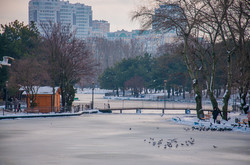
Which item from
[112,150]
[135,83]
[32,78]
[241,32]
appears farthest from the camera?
[135,83]

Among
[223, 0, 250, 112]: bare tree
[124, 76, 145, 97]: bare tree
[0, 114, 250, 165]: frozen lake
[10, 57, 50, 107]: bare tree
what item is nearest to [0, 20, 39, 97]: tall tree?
[10, 57, 50, 107]: bare tree

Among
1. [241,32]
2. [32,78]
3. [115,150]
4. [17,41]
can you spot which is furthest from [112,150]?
[17,41]

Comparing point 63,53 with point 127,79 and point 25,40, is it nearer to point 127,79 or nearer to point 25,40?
point 25,40

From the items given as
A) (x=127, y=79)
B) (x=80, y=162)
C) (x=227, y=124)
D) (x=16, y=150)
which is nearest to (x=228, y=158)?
(x=80, y=162)

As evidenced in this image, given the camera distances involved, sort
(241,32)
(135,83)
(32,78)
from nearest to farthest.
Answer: (241,32)
(32,78)
(135,83)

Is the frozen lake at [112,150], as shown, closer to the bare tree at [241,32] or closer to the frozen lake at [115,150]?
the frozen lake at [115,150]

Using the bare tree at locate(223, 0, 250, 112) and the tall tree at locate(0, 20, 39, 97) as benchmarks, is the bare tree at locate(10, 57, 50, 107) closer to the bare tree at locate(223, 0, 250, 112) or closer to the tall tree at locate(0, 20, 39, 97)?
the tall tree at locate(0, 20, 39, 97)

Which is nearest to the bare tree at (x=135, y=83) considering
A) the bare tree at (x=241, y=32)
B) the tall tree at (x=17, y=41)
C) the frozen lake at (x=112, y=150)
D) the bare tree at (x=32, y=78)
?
the tall tree at (x=17, y=41)

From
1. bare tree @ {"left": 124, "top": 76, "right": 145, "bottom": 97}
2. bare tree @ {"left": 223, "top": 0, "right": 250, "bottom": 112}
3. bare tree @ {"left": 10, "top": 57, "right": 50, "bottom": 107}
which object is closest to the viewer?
bare tree @ {"left": 223, "top": 0, "right": 250, "bottom": 112}

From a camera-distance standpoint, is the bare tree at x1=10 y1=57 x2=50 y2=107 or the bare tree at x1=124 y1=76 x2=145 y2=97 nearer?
the bare tree at x1=10 y1=57 x2=50 y2=107

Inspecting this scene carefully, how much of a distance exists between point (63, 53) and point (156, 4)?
71.0 ft

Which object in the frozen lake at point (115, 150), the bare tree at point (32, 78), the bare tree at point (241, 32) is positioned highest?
the bare tree at point (241, 32)

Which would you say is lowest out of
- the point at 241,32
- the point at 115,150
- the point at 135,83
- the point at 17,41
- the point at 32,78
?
the point at 115,150

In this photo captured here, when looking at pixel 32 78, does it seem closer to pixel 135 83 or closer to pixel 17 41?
pixel 17 41
